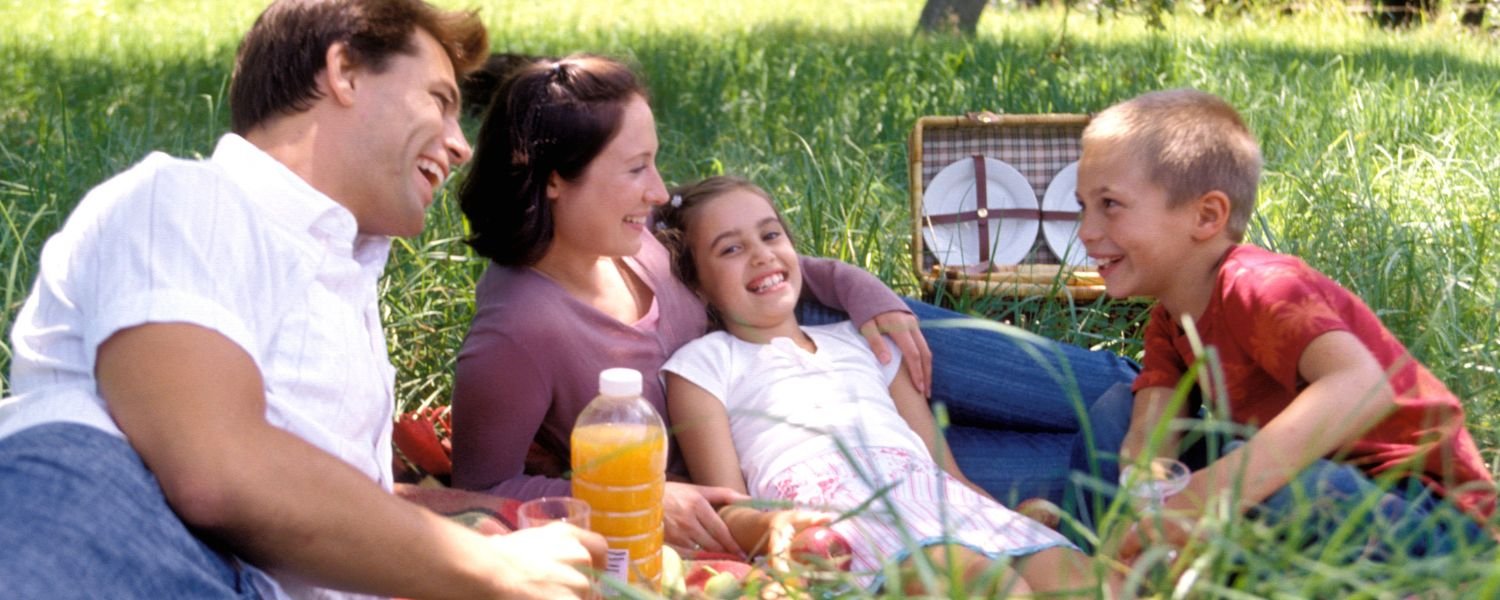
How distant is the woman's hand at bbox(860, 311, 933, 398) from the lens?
11.0 ft

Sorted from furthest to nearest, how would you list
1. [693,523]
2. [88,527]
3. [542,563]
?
[693,523] < [542,563] < [88,527]

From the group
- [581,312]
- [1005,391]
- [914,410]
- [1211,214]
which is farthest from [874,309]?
[1211,214]

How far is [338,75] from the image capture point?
2281 mm

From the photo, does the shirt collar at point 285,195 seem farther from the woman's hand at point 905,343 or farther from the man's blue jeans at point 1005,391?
the man's blue jeans at point 1005,391

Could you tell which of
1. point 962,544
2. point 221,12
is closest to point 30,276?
point 962,544

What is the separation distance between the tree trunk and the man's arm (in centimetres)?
978

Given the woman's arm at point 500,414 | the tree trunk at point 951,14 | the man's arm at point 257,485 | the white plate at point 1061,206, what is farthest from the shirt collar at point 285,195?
the tree trunk at point 951,14

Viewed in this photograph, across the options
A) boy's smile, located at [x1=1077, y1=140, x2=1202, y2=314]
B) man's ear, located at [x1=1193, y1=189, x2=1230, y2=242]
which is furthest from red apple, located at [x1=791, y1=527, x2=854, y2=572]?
man's ear, located at [x1=1193, y1=189, x2=1230, y2=242]

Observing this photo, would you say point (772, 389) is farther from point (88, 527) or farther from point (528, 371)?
point (88, 527)

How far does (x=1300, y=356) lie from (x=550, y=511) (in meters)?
1.23

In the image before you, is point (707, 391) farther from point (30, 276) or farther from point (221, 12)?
point (221, 12)

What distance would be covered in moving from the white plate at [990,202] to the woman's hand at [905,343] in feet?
4.41

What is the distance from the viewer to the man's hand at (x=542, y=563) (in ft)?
6.31

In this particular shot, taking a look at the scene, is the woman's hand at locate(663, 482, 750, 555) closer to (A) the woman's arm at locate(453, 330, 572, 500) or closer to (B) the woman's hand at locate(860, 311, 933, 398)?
(A) the woman's arm at locate(453, 330, 572, 500)
